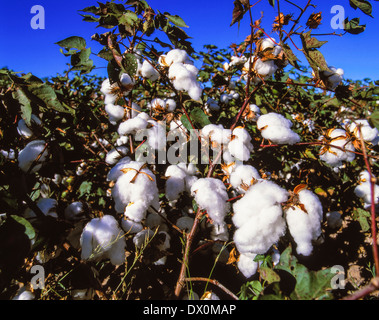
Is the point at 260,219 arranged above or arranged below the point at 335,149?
below

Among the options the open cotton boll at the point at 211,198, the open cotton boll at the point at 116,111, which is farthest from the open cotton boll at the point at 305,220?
the open cotton boll at the point at 116,111

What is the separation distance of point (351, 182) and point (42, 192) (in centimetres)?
256

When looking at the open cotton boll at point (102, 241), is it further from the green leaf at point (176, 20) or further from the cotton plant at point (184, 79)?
the green leaf at point (176, 20)

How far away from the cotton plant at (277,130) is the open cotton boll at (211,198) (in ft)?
1.21

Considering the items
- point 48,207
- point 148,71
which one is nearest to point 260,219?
point 48,207

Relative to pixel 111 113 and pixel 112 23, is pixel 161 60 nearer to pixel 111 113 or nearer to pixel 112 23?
pixel 112 23

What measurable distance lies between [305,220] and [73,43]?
134cm

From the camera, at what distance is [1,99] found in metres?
1.03

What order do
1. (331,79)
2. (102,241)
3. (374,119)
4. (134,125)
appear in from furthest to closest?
(134,125) → (331,79) → (102,241) → (374,119)

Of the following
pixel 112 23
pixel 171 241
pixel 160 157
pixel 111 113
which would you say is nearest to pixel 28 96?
pixel 112 23

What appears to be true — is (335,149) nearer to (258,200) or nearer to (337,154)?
(337,154)

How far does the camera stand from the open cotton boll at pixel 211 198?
0.99m

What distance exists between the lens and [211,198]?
99 cm

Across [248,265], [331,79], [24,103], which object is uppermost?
[331,79]
